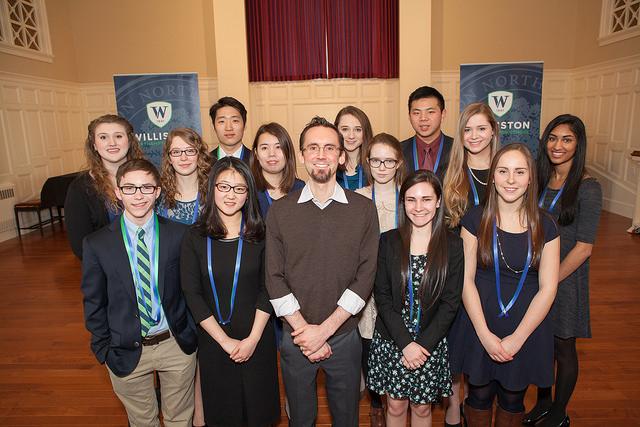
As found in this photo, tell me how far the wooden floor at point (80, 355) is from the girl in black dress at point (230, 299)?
0.79 metres

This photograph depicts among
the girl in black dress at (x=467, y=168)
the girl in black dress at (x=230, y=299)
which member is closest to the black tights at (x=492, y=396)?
the girl in black dress at (x=467, y=168)

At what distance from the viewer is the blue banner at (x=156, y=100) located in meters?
6.39

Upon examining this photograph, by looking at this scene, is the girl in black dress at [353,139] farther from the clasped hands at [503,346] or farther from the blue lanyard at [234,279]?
the clasped hands at [503,346]

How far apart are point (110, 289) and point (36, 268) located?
4.51 m

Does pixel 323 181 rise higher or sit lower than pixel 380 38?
lower

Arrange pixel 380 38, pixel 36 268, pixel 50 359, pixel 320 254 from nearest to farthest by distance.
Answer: pixel 320 254 → pixel 50 359 → pixel 36 268 → pixel 380 38

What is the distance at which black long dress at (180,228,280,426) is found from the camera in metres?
1.86

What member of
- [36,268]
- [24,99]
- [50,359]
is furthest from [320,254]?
[24,99]

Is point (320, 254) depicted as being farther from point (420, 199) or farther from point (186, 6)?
point (186, 6)

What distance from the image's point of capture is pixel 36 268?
17.8 feet

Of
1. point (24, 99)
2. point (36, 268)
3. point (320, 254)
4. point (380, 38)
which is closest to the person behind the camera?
point (320, 254)

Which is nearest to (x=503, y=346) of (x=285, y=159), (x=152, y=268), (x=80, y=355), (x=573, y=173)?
(x=573, y=173)

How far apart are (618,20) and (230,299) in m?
8.35

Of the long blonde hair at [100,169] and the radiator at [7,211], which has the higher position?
the long blonde hair at [100,169]
